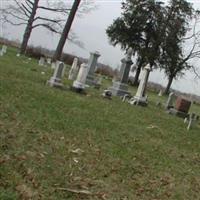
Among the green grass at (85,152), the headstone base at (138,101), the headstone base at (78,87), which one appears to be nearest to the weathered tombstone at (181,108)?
the headstone base at (138,101)

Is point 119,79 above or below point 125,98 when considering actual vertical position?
above

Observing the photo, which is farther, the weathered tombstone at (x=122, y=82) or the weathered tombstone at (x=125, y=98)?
the weathered tombstone at (x=122, y=82)

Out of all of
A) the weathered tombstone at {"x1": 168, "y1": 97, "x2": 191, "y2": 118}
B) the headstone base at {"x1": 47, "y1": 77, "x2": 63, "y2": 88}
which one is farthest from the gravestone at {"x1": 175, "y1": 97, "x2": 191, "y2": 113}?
the headstone base at {"x1": 47, "y1": 77, "x2": 63, "y2": 88}

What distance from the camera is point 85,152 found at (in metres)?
9.45

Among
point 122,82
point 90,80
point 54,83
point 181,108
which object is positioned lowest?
point 54,83

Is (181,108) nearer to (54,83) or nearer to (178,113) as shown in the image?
(178,113)

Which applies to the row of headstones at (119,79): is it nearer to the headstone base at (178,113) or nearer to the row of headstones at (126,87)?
the row of headstones at (126,87)

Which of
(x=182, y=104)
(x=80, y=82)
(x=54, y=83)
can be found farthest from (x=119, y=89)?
(x=54, y=83)

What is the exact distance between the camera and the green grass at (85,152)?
299 inches

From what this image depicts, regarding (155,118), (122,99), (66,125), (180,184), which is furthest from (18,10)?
(180,184)

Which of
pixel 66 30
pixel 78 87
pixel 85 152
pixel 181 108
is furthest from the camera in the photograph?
pixel 66 30

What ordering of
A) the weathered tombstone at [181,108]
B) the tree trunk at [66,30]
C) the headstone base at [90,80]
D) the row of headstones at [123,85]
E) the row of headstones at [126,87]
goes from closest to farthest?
the row of headstones at [123,85] < the weathered tombstone at [181,108] < the row of headstones at [126,87] < the headstone base at [90,80] < the tree trunk at [66,30]

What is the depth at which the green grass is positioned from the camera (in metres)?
7.60

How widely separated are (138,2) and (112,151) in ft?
132
